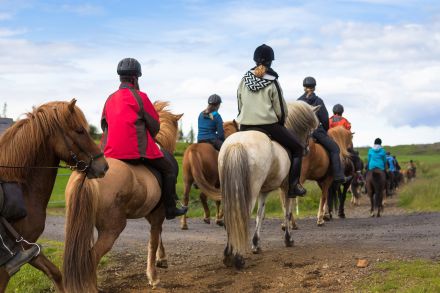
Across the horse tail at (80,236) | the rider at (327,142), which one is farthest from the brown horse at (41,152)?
the rider at (327,142)

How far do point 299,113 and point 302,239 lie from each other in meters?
2.61

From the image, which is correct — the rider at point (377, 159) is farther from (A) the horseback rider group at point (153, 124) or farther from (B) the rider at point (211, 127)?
(A) the horseback rider group at point (153, 124)

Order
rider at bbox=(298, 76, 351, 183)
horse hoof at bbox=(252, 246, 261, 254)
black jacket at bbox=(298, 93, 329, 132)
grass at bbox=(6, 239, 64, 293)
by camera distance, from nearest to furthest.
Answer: grass at bbox=(6, 239, 64, 293) < horse hoof at bbox=(252, 246, 261, 254) < black jacket at bbox=(298, 93, 329, 132) < rider at bbox=(298, 76, 351, 183)

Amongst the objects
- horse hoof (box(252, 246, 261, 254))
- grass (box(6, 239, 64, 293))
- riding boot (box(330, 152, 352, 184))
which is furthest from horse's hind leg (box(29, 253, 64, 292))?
riding boot (box(330, 152, 352, 184))

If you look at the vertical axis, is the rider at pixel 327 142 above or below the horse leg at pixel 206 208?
above

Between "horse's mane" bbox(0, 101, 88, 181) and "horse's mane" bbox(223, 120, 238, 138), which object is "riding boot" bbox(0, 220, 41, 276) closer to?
"horse's mane" bbox(0, 101, 88, 181)

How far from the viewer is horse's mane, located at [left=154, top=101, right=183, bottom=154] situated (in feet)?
29.7

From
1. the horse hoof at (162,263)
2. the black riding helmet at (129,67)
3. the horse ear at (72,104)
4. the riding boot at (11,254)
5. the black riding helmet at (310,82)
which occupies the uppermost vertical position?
the black riding helmet at (310,82)

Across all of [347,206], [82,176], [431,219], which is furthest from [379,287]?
[347,206]

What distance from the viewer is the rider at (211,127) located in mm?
14562

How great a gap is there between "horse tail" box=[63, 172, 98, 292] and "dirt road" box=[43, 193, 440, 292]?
1.56m

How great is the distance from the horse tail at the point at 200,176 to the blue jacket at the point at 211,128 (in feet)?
1.75

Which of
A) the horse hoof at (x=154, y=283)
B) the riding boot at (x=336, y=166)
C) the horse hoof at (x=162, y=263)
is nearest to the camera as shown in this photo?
the horse hoof at (x=154, y=283)

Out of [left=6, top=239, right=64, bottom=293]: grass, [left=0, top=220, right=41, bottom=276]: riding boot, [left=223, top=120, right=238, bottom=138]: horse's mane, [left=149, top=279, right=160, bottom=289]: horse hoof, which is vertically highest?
[left=223, top=120, right=238, bottom=138]: horse's mane
